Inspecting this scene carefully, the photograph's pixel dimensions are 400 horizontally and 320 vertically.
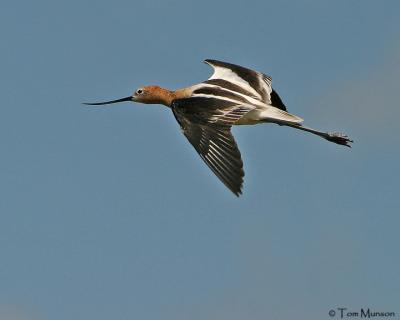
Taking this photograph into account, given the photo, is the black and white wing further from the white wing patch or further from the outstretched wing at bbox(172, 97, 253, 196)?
the outstretched wing at bbox(172, 97, 253, 196)

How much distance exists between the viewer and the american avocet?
40.8 feet

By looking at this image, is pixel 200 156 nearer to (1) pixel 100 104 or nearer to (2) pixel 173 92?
(2) pixel 173 92

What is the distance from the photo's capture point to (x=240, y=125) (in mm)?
14781

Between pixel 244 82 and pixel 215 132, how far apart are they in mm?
3322

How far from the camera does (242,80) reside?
16.3 metres

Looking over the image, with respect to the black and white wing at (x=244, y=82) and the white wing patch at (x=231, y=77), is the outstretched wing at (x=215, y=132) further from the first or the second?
the white wing patch at (x=231, y=77)

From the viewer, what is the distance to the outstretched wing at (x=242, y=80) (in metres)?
15.7

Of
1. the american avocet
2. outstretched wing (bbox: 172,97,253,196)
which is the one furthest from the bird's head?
outstretched wing (bbox: 172,97,253,196)

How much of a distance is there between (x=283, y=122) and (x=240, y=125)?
0.74 metres

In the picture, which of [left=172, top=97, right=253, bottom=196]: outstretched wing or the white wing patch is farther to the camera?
the white wing patch

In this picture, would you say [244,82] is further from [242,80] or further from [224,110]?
[224,110]

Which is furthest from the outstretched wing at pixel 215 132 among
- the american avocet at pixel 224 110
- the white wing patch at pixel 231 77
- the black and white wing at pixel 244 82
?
the white wing patch at pixel 231 77

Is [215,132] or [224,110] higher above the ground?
[224,110]

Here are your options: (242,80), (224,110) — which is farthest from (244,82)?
(224,110)
